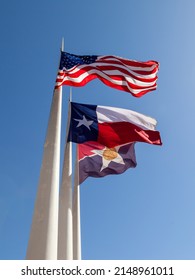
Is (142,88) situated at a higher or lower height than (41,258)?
higher

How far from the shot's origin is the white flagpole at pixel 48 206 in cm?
1127

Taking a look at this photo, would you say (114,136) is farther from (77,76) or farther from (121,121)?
(77,76)

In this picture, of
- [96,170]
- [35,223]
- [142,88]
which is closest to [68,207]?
[96,170]

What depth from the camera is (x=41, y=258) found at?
434 inches

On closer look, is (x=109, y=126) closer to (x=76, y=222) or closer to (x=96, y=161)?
(x=96, y=161)

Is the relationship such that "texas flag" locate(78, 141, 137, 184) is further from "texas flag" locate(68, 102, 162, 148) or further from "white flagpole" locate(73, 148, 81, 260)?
"texas flag" locate(68, 102, 162, 148)

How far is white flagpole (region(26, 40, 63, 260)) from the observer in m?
11.3

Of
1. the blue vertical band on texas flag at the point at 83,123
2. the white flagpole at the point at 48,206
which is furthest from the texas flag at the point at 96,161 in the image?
the white flagpole at the point at 48,206

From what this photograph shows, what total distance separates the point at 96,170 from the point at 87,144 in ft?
5.85

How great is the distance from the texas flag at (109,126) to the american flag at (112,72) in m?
1.73

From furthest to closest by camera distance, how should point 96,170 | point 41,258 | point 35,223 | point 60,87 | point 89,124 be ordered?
point 96,170
point 89,124
point 60,87
point 35,223
point 41,258

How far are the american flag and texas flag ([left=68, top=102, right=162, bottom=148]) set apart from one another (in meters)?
1.73

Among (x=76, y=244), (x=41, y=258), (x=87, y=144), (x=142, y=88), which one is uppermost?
(x=142, y=88)

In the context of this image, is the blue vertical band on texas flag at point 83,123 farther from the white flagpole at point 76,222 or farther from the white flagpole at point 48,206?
the white flagpole at point 48,206
